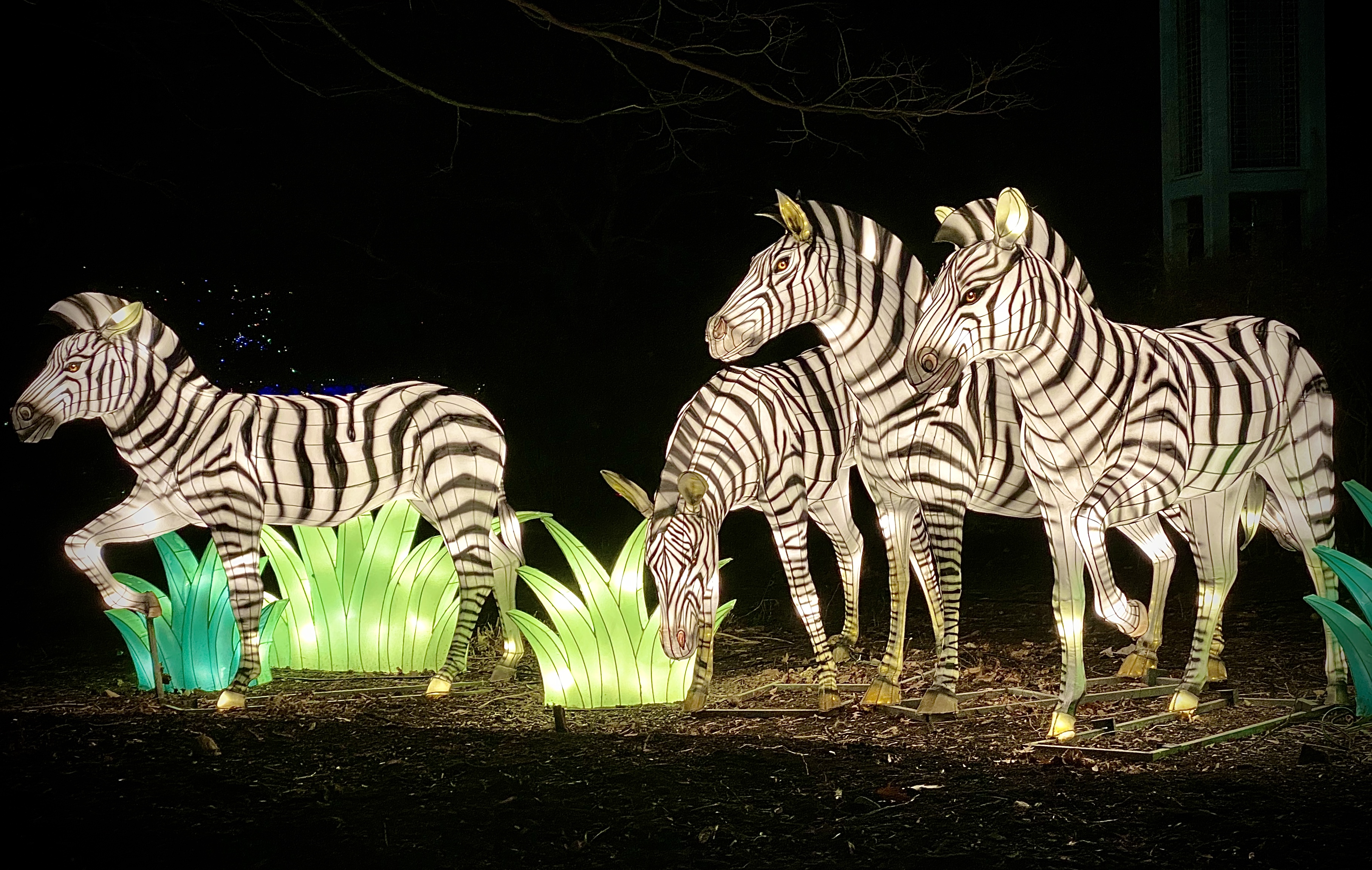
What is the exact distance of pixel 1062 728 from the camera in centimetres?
591

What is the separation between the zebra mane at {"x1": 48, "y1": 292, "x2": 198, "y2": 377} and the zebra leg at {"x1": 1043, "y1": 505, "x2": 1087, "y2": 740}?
16.0 feet

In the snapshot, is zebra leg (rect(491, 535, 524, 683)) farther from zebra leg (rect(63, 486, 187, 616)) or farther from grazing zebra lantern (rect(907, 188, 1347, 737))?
grazing zebra lantern (rect(907, 188, 1347, 737))

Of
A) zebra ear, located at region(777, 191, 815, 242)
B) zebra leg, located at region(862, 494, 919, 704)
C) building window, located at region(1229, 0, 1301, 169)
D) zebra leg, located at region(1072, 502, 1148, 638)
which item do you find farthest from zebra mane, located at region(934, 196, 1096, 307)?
building window, located at region(1229, 0, 1301, 169)

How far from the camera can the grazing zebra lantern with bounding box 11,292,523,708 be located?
7.45 metres

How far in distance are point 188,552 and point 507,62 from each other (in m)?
9.44

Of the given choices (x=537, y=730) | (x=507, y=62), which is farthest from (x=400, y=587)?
(x=507, y=62)

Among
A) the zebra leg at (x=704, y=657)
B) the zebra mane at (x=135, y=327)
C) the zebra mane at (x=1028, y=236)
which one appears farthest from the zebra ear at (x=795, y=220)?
the zebra mane at (x=135, y=327)

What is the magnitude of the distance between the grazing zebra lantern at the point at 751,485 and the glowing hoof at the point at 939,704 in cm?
31

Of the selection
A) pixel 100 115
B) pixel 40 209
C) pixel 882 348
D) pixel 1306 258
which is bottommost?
pixel 882 348

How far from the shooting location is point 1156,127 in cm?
1750

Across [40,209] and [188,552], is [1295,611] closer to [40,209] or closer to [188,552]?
→ [188,552]

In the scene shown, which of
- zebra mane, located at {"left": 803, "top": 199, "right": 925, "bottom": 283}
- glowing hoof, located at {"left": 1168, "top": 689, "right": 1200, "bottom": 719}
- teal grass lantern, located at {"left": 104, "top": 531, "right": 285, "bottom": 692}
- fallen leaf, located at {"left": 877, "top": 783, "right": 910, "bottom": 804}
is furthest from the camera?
teal grass lantern, located at {"left": 104, "top": 531, "right": 285, "bottom": 692}

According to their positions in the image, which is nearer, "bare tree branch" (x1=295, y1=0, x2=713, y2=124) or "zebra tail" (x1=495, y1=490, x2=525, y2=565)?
"bare tree branch" (x1=295, y1=0, x2=713, y2=124)

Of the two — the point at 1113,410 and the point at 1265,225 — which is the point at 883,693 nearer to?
the point at 1113,410
